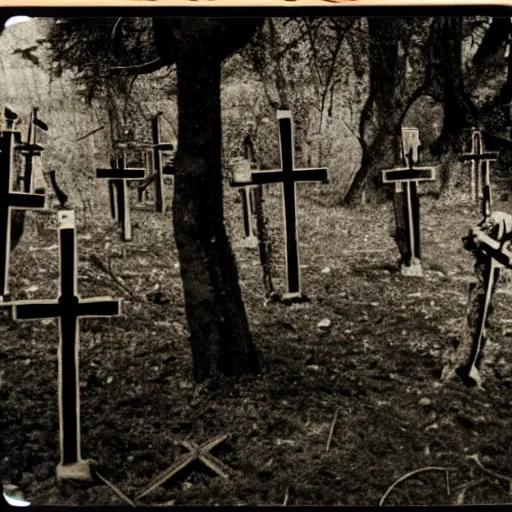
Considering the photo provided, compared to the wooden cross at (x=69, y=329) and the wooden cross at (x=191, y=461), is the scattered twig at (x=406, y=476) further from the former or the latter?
the wooden cross at (x=69, y=329)

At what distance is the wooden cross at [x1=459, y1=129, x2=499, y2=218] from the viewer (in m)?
3.48

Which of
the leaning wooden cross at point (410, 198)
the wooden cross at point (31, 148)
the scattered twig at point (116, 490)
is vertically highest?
the wooden cross at point (31, 148)

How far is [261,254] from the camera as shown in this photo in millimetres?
3506

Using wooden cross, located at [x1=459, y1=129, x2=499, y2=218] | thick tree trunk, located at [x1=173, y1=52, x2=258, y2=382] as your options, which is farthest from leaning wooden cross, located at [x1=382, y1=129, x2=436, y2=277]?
thick tree trunk, located at [x1=173, y1=52, x2=258, y2=382]

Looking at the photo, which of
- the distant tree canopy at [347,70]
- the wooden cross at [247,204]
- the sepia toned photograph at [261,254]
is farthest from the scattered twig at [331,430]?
the distant tree canopy at [347,70]

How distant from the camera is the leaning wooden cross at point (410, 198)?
3492 millimetres

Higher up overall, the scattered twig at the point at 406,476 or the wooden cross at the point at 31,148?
the wooden cross at the point at 31,148

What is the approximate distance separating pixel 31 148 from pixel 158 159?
483mm

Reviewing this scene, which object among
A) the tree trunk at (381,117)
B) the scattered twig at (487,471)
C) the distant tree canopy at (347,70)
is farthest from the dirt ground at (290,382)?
the distant tree canopy at (347,70)

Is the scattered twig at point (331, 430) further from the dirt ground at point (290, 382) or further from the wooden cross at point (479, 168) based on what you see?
the wooden cross at point (479, 168)

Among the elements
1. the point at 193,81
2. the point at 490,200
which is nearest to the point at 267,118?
the point at 193,81

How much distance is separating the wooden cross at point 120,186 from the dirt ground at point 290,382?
0.15 feet

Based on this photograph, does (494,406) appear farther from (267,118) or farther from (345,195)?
(267,118)

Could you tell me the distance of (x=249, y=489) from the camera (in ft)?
11.3
